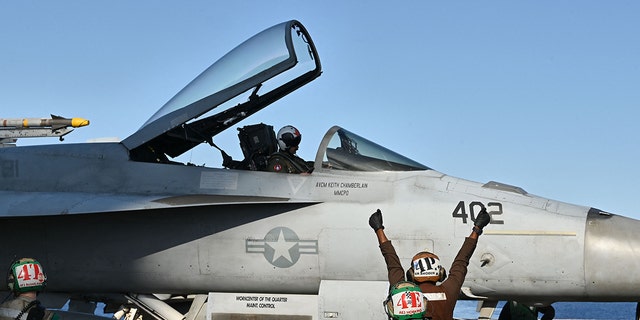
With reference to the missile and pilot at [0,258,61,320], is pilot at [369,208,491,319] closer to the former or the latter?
pilot at [0,258,61,320]

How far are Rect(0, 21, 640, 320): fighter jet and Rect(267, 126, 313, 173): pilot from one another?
0.74 ft

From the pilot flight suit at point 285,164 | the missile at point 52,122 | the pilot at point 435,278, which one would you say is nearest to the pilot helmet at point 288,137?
the pilot flight suit at point 285,164

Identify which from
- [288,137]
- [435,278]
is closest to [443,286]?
[435,278]

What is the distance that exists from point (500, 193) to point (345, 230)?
5.30ft

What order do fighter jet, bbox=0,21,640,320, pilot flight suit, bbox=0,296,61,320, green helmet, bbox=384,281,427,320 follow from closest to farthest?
green helmet, bbox=384,281,427,320 → pilot flight suit, bbox=0,296,61,320 → fighter jet, bbox=0,21,640,320

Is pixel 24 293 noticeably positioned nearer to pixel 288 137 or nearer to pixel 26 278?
pixel 26 278

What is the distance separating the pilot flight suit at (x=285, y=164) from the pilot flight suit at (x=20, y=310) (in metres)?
3.51

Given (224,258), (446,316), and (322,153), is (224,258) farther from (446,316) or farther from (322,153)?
(446,316)

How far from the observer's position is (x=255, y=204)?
30.9 ft

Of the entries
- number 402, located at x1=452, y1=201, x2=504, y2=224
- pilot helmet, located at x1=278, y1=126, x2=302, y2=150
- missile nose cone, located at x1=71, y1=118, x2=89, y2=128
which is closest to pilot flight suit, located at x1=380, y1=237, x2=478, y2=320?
number 402, located at x1=452, y1=201, x2=504, y2=224

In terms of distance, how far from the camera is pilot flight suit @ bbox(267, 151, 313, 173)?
9.79 metres

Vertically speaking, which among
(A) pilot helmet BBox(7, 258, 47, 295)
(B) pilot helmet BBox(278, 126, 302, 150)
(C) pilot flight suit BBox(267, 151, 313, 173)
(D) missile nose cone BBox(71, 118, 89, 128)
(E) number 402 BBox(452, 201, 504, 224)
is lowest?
(A) pilot helmet BBox(7, 258, 47, 295)

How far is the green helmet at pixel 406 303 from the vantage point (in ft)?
16.5

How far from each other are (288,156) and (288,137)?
28 cm
